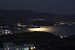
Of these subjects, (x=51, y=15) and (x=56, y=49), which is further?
(x=51, y=15)

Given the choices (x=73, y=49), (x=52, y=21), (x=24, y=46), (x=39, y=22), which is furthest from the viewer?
(x=52, y=21)

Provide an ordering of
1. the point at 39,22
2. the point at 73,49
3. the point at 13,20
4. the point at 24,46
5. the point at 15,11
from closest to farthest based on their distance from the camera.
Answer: the point at 24,46
the point at 73,49
the point at 13,20
the point at 39,22
the point at 15,11

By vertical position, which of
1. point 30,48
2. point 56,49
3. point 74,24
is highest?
point 30,48

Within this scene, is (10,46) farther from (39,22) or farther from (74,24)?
(74,24)

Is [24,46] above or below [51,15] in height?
above

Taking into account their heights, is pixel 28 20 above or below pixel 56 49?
below

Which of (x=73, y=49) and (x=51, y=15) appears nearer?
(x=73, y=49)

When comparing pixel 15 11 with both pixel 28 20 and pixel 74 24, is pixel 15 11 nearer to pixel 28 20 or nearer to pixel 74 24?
pixel 28 20

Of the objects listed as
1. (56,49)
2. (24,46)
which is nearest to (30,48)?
(24,46)

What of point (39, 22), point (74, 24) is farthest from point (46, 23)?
point (74, 24)
